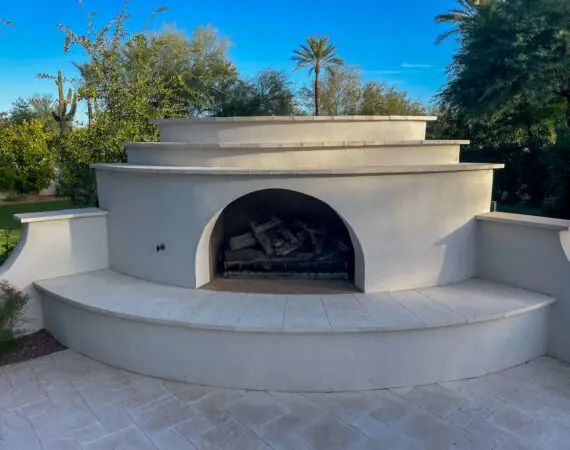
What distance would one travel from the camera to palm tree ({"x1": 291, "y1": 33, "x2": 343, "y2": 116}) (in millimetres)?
27562

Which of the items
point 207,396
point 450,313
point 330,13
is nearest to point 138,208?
point 207,396

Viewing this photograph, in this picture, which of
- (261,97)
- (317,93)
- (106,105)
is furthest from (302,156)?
(317,93)

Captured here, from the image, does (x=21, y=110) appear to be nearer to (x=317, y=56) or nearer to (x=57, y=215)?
(x=317, y=56)

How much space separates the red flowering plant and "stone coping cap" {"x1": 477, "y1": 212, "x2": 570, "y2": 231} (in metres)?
5.73

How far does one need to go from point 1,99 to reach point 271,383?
38262 mm

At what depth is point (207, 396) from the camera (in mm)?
4148

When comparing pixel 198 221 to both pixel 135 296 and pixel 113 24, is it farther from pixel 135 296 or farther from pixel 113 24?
pixel 113 24

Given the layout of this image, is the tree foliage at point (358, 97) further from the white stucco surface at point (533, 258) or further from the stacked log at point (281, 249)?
the white stucco surface at point (533, 258)

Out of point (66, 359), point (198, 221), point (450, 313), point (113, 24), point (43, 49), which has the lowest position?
point (66, 359)

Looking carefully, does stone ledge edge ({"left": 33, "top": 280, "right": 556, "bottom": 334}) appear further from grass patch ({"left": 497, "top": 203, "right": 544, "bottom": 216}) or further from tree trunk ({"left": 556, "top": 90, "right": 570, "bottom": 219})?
grass patch ({"left": 497, "top": 203, "right": 544, "bottom": 216})

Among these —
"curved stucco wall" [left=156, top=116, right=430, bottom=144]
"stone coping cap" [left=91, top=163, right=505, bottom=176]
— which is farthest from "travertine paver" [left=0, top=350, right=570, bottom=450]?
"curved stucco wall" [left=156, top=116, right=430, bottom=144]

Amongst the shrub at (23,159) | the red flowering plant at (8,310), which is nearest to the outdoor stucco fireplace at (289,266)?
the red flowering plant at (8,310)

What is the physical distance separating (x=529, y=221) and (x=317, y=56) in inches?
1001

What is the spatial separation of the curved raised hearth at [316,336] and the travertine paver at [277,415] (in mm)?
152
